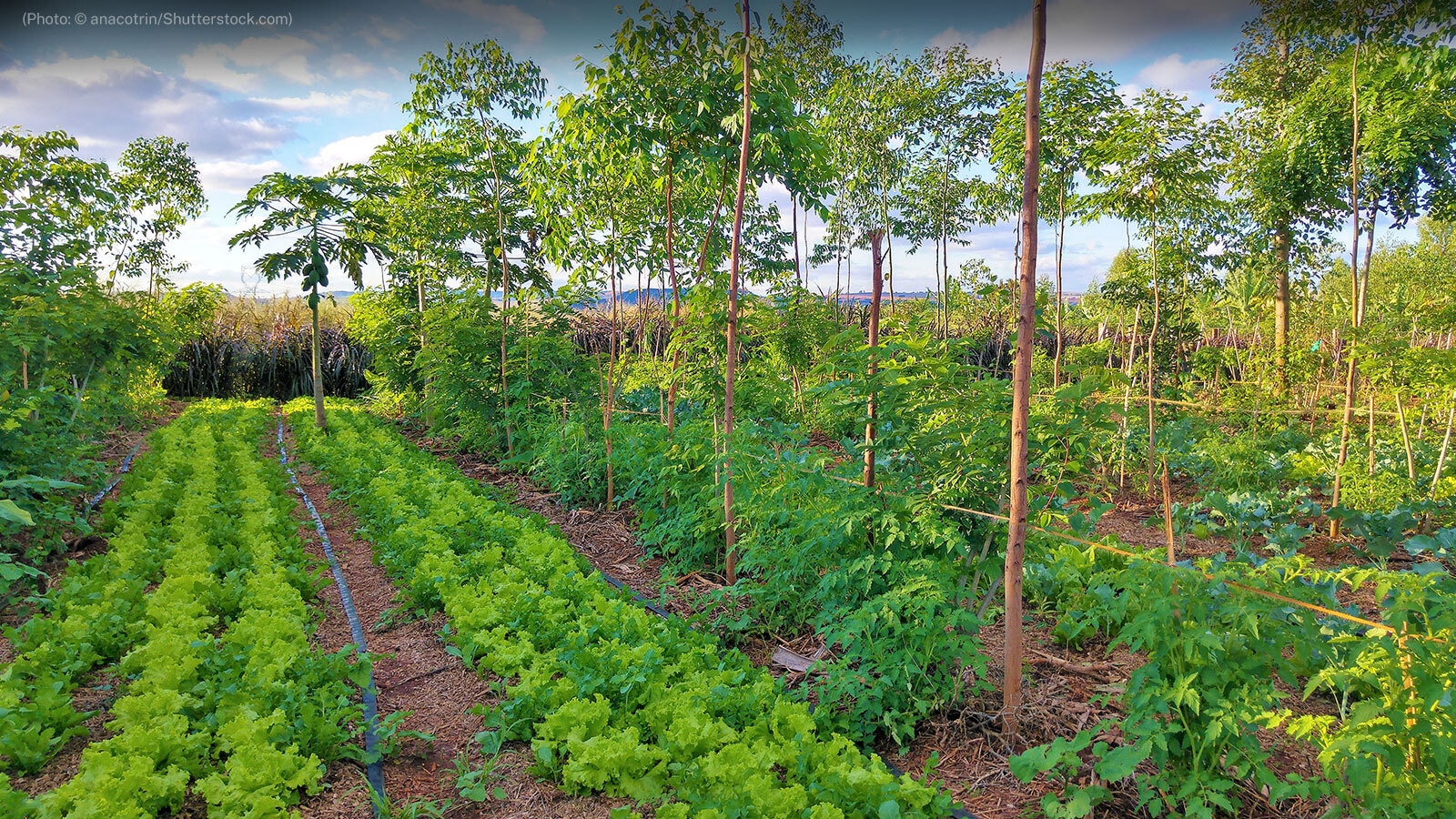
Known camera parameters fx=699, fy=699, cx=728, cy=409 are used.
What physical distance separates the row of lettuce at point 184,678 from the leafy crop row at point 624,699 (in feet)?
2.39

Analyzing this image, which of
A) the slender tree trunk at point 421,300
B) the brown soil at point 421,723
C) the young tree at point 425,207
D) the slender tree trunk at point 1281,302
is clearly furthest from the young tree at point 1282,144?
the slender tree trunk at point 421,300

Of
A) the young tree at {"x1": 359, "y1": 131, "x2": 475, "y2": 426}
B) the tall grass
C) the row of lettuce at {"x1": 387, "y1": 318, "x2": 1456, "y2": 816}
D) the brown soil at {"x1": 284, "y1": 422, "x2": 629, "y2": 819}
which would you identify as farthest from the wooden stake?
the tall grass

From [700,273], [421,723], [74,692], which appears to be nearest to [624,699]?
[421,723]

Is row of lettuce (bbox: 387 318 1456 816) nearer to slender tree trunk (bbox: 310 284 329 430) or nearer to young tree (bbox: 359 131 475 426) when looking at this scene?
young tree (bbox: 359 131 475 426)

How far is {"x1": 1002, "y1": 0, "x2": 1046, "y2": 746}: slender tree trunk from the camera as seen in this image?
2861 millimetres

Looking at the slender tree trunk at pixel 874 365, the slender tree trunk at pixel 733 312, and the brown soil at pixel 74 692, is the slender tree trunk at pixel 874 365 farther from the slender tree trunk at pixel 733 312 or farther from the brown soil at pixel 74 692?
the brown soil at pixel 74 692

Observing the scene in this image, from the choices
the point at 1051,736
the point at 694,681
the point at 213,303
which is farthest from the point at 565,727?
the point at 213,303

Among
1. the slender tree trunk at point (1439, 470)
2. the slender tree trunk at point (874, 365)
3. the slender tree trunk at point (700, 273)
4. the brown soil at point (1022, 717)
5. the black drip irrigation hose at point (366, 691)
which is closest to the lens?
the brown soil at point (1022, 717)

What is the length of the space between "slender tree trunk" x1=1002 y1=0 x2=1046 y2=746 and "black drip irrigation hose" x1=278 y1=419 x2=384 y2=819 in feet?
8.69

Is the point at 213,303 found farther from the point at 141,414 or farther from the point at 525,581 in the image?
the point at 525,581

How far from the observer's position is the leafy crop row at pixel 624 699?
2.56m

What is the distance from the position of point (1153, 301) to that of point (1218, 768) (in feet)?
22.9

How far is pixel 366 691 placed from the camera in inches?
142

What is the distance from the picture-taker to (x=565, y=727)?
301cm
